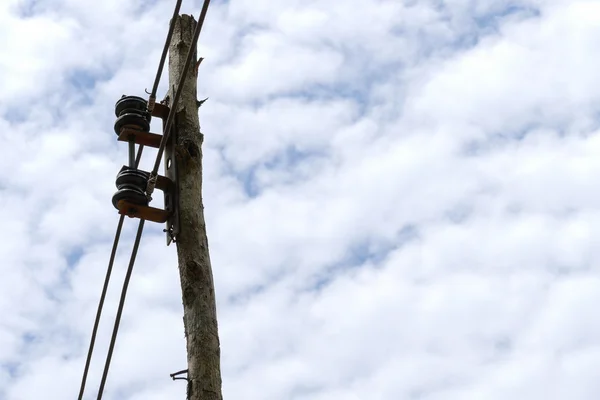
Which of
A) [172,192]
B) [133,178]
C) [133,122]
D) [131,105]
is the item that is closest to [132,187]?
[133,178]

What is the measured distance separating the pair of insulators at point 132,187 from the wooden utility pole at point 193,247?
0.94ft

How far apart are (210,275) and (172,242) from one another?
464mm

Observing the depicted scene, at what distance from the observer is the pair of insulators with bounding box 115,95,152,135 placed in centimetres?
734

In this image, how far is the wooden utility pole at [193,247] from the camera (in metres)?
6.01

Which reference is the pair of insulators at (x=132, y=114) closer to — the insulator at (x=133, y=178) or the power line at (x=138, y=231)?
the power line at (x=138, y=231)

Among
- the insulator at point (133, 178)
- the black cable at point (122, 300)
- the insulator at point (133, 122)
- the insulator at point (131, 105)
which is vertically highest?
the insulator at point (131, 105)

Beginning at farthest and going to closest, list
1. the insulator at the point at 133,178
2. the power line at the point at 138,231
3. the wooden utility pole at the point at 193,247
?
1. the insulator at the point at 133,178
2. the power line at the point at 138,231
3. the wooden utility pole at the point at 193,247

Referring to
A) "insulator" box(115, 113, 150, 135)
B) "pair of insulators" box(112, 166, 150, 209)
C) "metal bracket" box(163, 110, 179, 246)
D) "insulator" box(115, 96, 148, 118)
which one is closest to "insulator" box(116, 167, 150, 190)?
"pair of insulators" box(112, 166, 150, 209)

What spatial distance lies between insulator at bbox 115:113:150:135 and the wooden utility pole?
0.31 m

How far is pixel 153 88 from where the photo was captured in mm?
7438

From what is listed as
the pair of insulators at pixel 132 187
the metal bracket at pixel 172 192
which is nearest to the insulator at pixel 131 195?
the pair of insulators at pixel 132 187

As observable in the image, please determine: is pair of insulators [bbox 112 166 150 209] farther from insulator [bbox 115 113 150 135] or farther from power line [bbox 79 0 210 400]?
insulator [bbox 115 113 150 135]

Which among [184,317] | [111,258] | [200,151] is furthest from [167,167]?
[184,317]

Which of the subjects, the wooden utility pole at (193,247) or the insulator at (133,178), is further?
the insulator at (133,178)
